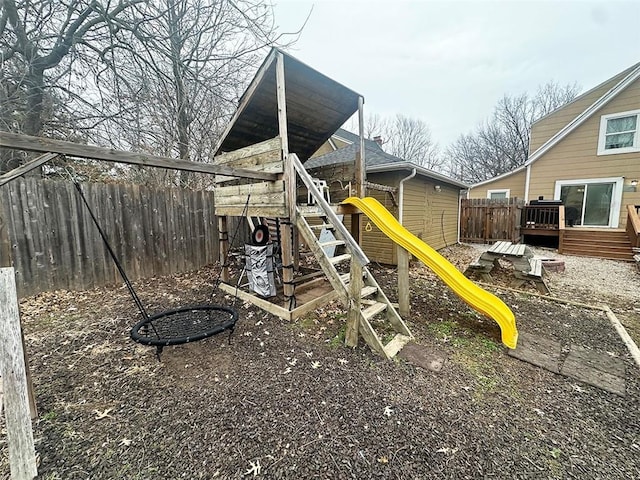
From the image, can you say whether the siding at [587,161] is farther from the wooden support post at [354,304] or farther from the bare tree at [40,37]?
the bare tree at [40,37]

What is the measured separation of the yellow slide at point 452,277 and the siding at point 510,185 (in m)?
11.1

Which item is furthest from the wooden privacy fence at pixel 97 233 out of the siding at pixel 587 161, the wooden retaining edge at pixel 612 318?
the siding at pixel 587 161

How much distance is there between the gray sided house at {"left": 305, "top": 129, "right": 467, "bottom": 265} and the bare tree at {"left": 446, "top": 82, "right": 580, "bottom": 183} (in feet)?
63.1

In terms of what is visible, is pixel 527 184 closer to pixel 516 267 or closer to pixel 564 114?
pixel 564 114

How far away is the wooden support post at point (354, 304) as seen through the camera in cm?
293

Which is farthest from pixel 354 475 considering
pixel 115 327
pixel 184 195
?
pixel 184 195

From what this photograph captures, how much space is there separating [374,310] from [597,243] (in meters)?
9.88

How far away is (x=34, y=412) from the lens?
6.78 ft

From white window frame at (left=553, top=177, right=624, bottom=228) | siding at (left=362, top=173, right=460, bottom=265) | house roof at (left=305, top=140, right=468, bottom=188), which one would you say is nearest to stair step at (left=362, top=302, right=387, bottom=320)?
house roof at (left=305, top=140, right=468, bottom=188)

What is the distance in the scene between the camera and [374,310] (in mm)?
3334

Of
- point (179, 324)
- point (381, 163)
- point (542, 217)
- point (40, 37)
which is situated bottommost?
point (179, 324)

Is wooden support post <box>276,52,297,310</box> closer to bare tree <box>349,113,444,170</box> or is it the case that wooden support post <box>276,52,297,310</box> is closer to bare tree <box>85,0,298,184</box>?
bare tree <box>85,0,298,184</box>

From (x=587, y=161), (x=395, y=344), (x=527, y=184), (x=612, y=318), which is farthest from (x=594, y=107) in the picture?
(x=395, y=344)

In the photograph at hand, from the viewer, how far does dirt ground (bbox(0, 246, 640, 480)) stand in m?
1.72
